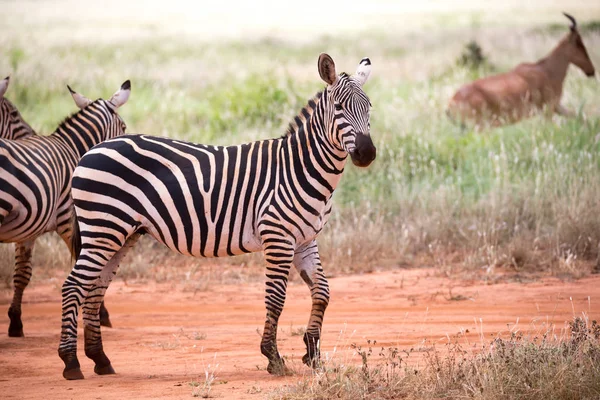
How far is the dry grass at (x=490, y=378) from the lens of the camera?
17.7 feet

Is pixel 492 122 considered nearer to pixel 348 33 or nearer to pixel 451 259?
pixel 451 259

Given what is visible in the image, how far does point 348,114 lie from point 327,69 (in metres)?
0.44

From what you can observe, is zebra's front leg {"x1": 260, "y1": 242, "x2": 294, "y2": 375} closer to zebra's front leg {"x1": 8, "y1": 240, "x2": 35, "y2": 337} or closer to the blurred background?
zebra's front leg {"x1": 8, "y1": 240, "x2": 35, "y2": 337}

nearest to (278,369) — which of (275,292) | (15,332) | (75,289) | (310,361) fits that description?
(310,361)

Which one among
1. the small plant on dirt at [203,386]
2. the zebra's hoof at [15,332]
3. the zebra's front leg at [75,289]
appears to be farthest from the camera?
the zebra's hoof at [15,332]

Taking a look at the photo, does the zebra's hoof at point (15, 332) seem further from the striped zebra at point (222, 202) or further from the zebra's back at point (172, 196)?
the zebra's back at point (172, 196)

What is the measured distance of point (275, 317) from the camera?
6629 mm

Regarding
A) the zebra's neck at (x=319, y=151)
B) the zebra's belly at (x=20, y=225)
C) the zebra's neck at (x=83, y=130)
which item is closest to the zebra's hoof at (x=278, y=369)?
the zebra's neck at (x=319, y=151)

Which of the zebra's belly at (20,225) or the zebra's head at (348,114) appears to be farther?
the zebra's belly at (20,225)

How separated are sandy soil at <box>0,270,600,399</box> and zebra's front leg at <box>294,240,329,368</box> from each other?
0.60 feet

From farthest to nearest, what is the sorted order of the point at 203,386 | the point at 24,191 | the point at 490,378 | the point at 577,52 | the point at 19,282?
the point at 577,52 < the point at 19,282 < the point at 24,191 < the point at 203,386 < the point at 490,378

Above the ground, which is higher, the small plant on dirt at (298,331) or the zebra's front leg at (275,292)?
the zebra's front leg at (275,292)

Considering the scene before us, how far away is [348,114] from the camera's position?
648 cm

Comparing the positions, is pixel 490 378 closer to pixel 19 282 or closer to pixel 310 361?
pixel 310 361
